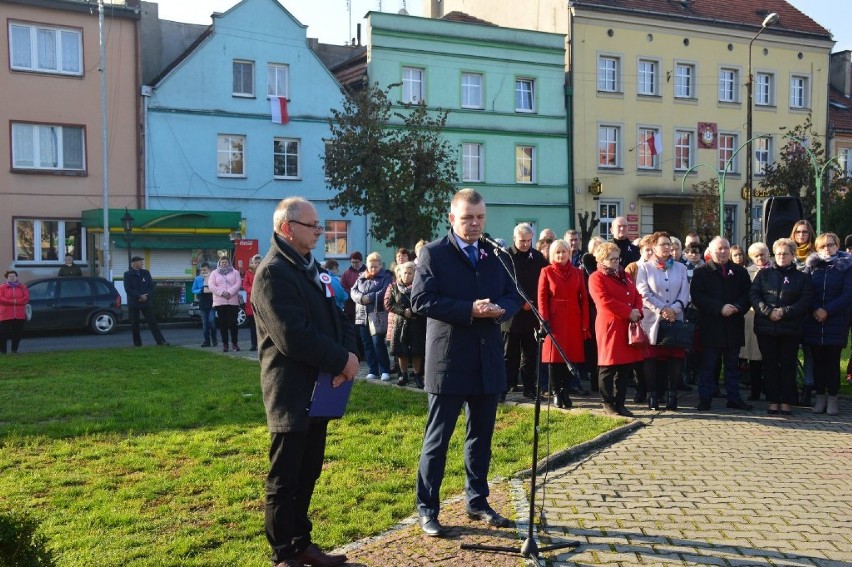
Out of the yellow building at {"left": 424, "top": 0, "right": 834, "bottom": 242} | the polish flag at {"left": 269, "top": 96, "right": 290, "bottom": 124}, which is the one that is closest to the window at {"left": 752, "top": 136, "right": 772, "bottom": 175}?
the yellow building at {"left": 424, "top": 0, "right": 834, "bottom": 242}

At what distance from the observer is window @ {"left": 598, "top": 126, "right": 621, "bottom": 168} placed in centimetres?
4084

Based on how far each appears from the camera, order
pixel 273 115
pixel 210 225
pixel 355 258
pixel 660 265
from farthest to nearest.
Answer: pixel 273 115 < pixel 210 225 < pixel 355 258 < pixel 660 265

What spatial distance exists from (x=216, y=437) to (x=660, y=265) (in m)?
5.63

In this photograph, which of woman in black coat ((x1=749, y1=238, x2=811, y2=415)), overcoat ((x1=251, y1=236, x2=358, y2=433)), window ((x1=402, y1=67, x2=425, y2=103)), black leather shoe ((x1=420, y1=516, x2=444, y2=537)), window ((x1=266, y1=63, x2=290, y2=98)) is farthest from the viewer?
window ((x1=402, y1=67, x2=425, y2=103))

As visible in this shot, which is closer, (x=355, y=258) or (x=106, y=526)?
(x=106, y=526)

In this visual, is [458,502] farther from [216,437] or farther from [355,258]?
[355,258]

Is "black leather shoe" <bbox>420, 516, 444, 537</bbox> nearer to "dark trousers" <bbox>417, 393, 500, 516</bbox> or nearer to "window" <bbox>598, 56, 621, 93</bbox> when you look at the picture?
"dark trousers" <bbox>417, 393, 500, 516</bbox>

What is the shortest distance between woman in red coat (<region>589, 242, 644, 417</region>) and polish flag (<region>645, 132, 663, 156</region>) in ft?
109

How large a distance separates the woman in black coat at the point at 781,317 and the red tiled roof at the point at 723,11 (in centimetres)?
3201

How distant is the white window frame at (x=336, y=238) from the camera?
3575cm

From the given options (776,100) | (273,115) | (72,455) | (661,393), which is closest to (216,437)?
(72,455)

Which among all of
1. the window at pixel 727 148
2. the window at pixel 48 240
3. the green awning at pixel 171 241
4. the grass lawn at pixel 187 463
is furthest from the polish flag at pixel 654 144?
the grass lawn at pixel 187 463

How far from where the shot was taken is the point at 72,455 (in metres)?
8.27

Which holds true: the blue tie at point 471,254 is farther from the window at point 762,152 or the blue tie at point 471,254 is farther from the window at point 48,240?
the window at point 762,152
